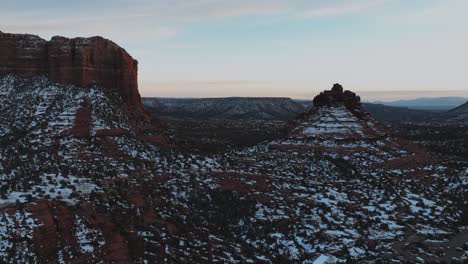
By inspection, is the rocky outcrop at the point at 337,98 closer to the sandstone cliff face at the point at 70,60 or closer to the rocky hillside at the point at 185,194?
the rocky hillside at the point at 185,194

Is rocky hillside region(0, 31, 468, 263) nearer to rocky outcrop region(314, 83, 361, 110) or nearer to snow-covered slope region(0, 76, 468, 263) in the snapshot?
snow-covered slope region(0, 76, 468, 263)

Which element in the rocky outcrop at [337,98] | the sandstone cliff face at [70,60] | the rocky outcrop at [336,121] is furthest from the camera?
the rocky outcrop at [337,98]

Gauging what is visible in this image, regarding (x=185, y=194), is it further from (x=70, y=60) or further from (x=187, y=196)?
(x=70, y=60)

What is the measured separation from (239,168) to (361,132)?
68.1 ft

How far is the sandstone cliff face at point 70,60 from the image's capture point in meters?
38.2

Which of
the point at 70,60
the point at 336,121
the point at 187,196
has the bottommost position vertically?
the point at 187,196

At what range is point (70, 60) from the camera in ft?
126

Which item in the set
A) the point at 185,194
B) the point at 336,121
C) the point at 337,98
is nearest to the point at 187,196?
the point at 185,194

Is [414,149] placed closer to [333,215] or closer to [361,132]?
[361,132]

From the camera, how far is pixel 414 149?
50.6 m

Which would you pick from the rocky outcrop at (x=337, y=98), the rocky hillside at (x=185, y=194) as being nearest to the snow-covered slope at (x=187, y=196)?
the rocky hillside at (x=185, y=194)

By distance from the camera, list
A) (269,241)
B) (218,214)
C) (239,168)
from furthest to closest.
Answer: (239,168)
(218,214)
(269,241)

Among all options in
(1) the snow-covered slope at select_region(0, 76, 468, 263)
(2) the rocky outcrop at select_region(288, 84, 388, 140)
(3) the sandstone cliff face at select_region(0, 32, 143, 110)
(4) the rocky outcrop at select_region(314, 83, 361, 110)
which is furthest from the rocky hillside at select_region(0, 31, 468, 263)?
(4) the rocky outcrop at select_region(314, 83, 361, 110)

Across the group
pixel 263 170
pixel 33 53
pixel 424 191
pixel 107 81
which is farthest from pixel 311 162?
pixel 33 53
